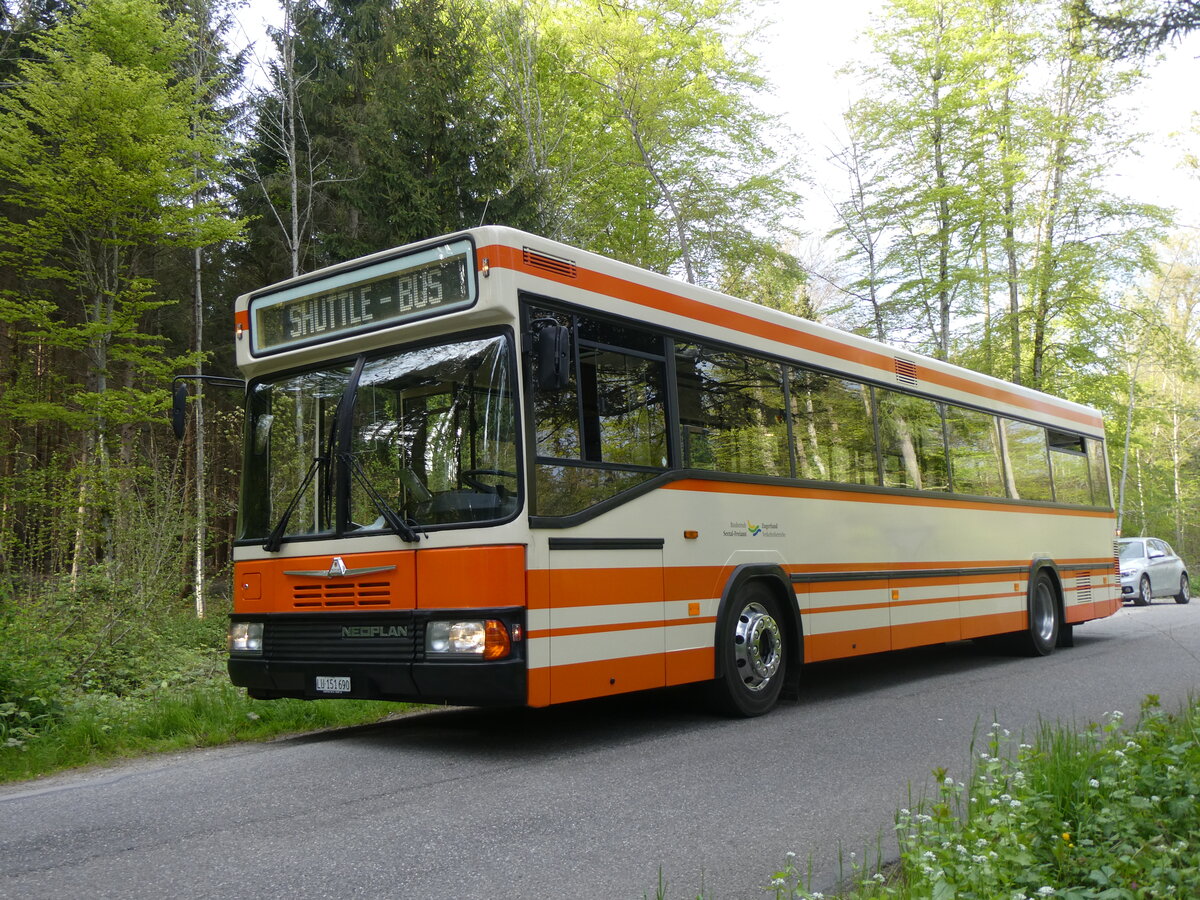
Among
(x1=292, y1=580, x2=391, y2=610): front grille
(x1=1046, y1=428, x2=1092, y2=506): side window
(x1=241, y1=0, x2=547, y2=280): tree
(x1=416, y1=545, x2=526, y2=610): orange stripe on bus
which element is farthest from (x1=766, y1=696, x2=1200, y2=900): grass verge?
(x1=241, y1=0, x2=547, y2=280): tree

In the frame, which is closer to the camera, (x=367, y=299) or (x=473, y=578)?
(x=473, y=578)

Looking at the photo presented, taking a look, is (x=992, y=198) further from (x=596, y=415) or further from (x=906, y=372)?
(x=596, y=415)

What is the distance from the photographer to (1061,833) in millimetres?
3932

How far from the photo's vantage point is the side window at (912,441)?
33.6 feet

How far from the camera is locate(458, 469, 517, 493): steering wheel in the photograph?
6.20 meters

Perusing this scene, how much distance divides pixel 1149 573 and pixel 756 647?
21043mm

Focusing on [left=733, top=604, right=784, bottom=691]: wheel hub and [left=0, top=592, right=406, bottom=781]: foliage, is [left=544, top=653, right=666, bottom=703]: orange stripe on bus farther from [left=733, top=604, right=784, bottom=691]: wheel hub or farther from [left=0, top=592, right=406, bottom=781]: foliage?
[left=0, top=592, right=406, bottom=781]: foliage

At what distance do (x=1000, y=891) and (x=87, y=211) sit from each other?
1706 centimetres

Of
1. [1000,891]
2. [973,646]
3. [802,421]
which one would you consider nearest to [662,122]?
[973,646]

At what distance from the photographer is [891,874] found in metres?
3.96

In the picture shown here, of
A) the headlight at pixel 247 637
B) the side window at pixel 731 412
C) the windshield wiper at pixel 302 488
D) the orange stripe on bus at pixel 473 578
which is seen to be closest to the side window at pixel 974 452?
the side window at pixel 731 412

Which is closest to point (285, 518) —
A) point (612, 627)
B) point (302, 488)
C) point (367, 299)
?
point (302, 488)

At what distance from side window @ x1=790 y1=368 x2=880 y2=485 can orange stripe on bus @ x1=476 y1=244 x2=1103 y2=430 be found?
0.97ft

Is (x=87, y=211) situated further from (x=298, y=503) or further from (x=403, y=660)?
(x=403, y=660)
